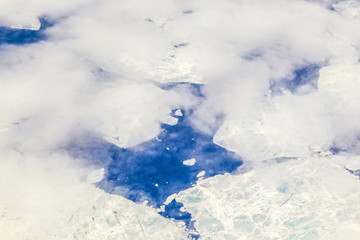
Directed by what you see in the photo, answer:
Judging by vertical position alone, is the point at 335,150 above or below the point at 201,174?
above

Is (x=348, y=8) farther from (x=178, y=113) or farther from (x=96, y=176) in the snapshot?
(x=96, y=176)

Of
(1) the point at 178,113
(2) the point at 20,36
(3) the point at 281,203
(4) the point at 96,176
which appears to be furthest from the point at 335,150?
(2) the point at 20,36

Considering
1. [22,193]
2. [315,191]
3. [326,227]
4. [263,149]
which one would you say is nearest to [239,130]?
[263,149]

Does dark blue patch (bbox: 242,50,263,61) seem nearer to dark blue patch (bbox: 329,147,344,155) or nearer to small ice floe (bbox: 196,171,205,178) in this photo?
dark blue patch (bbox: 329,147,344,155)

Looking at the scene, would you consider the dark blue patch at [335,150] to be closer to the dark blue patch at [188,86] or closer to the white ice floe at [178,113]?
the dark blue patch at [188,86]

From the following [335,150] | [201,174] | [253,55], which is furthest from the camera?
[253,55]

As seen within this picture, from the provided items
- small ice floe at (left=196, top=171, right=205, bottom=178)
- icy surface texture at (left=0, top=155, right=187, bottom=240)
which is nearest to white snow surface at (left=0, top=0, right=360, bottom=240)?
icy surface texture at (left=0, top=155, right=187, bottom=240)
